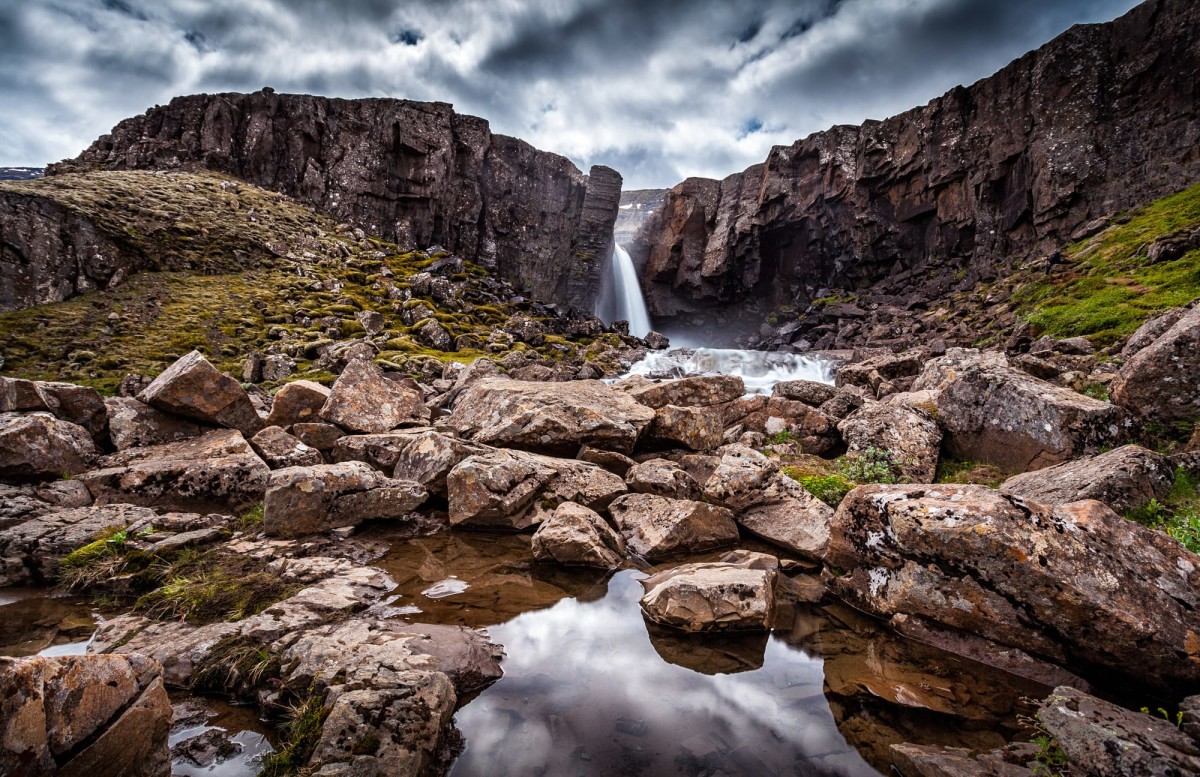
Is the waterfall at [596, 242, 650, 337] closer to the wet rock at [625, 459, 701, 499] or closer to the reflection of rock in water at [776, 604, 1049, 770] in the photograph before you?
the wet rock at [625, 459, 701, 499]

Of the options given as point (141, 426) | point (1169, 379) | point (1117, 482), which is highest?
point (1169, 379)

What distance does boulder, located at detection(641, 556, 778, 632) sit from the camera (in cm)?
473

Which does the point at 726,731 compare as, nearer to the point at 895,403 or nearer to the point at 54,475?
the point at 895,403

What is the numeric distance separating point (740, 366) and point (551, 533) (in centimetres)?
3287

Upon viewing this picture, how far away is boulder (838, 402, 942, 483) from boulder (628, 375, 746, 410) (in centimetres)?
342

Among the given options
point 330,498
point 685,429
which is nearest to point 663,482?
point 685,429

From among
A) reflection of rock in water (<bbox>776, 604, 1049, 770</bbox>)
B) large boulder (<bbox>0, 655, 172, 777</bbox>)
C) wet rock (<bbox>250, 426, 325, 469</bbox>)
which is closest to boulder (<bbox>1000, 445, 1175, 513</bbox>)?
reflection of rock in water (<bbox>776, 604, 1049, 770</bbox>)

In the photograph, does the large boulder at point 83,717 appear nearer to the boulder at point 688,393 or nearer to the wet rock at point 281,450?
the wet rock at point 281,450

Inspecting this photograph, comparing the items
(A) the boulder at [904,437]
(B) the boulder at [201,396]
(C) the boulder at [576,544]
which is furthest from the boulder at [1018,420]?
(B) the boulder at [201,396]

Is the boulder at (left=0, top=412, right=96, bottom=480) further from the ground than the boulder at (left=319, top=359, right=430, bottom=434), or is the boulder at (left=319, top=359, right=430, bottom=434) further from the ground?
the boulder at (left=319, top=359, right=430, bottom=434)

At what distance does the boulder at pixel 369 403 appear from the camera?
33.7 feet

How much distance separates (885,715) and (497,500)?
532cm

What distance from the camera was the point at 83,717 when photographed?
2480mm

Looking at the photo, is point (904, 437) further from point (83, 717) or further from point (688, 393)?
point (83, 717)
